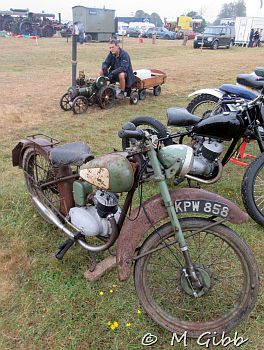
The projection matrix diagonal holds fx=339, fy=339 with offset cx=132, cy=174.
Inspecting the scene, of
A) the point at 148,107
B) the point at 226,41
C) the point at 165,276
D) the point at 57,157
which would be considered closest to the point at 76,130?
the point at 148,107

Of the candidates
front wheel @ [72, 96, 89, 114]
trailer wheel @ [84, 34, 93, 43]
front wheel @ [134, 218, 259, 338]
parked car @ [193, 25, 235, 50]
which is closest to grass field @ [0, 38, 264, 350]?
front wheel @ [134, 218, 259, 338]

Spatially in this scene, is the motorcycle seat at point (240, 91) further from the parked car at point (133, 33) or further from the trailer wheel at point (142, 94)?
the parked car at point (133, 33)

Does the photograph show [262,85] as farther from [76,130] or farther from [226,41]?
[226,41]

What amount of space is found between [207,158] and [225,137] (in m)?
0.28

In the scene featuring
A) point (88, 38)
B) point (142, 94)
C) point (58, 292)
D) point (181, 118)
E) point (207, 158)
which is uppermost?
point (88, 38)

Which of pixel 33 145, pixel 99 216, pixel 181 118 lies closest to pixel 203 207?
pixel 99 216

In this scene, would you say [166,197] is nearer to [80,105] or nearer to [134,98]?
[80,105]

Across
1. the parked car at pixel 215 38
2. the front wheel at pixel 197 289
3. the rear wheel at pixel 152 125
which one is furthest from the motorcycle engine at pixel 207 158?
the parked car at pixel 215 38

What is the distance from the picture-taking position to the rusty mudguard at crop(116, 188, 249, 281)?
1.94 metres

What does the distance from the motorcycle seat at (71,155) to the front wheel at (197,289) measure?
0.76 m

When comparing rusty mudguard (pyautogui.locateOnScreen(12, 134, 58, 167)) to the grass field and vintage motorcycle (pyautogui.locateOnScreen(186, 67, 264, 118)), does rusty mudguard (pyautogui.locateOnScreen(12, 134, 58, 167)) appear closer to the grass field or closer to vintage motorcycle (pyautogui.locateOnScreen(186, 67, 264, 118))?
the grass field

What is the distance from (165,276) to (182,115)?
1.60 m

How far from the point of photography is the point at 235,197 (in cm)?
373

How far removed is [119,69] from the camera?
721 cm
